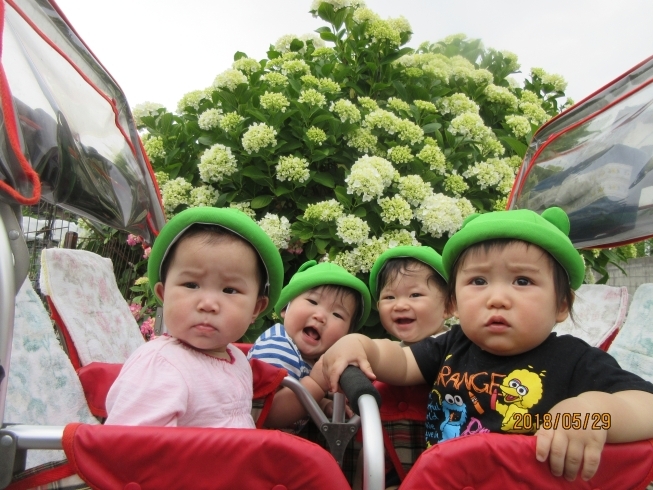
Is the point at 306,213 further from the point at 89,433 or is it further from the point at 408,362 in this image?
the point at 89,433

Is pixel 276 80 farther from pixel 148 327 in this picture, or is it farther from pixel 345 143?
pixel 148 327

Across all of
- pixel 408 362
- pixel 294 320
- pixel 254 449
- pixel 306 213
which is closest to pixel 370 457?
pixel 254 449

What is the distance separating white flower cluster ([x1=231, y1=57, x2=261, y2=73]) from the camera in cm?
376

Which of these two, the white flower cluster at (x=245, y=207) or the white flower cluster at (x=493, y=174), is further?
the white flower cluster at (x=493, y=174)

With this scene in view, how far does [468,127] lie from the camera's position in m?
3.57

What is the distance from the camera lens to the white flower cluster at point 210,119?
3.32m

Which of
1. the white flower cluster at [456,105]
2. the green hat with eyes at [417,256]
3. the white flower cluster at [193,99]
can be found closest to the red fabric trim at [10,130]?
the green hat with eyes at [417,256]

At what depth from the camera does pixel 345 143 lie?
11.1ft

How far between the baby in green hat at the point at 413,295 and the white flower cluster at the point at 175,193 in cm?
155

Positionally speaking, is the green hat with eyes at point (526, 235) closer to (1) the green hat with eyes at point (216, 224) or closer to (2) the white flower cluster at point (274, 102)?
(1) the green hat with eyes at point (216, 224)

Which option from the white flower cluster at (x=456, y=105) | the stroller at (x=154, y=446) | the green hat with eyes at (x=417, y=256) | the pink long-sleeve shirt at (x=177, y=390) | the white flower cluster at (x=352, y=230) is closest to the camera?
the stroller at (x=154, y=446)

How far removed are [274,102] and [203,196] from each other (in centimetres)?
67

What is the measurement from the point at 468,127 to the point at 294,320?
6.94 feet
